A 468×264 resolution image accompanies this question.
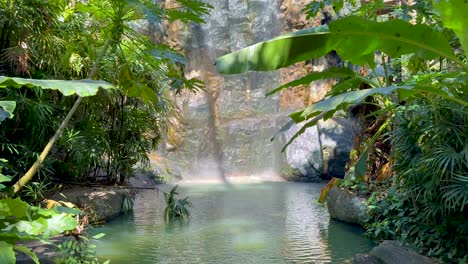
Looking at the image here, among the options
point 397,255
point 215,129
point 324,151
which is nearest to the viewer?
point 397,255

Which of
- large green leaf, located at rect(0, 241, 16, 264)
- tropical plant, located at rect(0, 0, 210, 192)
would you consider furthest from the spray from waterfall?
large green leaf, located at rect(0, 241, 16, 264)

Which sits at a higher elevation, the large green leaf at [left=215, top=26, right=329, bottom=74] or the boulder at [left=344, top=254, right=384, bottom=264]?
the large green leaf at [left=215, top=26, right=329, bottom=74]

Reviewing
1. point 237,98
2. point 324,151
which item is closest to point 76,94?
point 324,151

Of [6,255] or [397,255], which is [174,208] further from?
[6,255]

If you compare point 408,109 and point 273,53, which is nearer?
point 273,53

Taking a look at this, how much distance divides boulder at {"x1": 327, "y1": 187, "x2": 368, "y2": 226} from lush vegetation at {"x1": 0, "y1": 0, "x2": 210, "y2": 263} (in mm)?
2945

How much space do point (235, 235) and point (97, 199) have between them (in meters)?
2.17

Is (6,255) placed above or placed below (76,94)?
below

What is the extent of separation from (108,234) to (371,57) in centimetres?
426

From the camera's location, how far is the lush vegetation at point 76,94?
12.9 ft

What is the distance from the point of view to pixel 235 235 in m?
6.00

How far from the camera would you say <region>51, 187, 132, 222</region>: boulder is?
6320mm

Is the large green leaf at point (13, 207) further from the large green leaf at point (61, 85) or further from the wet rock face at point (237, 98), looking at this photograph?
the wet rock face at point (237, 98)

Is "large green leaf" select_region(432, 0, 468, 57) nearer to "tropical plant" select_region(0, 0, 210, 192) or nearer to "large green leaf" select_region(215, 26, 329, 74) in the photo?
"large green leaf" select_region(215, 26, 329, 74)
